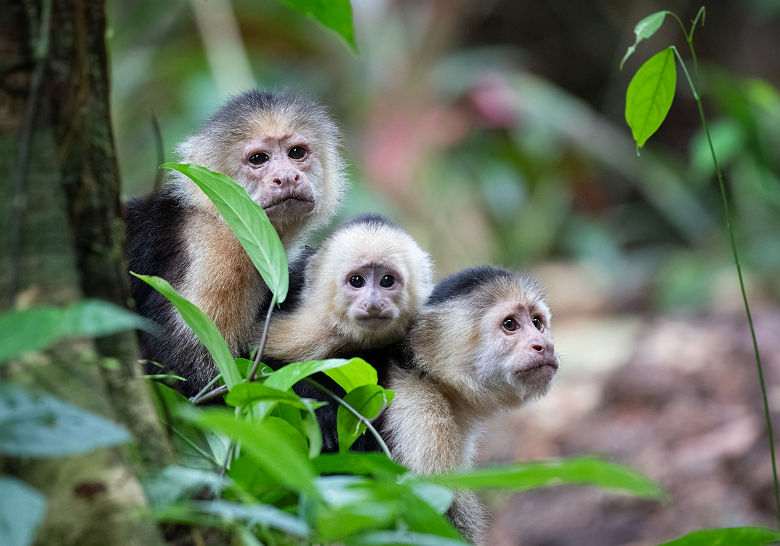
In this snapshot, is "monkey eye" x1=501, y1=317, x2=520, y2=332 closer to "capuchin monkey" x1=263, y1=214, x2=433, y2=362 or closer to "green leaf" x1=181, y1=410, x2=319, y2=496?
"capuchin monkey" x1=263, y1=214, x2=433, y2=362

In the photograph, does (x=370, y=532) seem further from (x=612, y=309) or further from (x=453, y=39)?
(x=453, y=39)

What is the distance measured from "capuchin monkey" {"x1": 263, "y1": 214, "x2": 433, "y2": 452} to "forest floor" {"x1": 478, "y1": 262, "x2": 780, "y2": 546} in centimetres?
166

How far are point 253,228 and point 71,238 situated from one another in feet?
1.66

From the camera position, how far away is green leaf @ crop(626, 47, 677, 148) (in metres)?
1.93

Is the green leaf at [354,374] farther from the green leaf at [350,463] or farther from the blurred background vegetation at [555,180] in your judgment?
the blurred background vegetation at [555,180]

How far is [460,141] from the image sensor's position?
285 inches

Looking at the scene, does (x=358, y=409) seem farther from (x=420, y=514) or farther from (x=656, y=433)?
(x=656, y=433)

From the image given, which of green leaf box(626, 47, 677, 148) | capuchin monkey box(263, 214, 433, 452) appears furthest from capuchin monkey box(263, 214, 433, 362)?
green leaf box(626, 47, 677, 148)

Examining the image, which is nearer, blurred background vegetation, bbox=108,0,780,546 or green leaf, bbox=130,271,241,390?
green leaf, bbox=130,271,241,390

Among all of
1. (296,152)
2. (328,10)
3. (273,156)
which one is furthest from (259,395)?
(296,152)

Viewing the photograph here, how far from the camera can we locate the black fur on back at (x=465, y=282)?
2648 millimetres

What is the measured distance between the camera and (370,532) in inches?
46.5

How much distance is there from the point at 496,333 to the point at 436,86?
4.83m

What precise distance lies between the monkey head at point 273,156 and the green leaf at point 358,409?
3.28 feet
